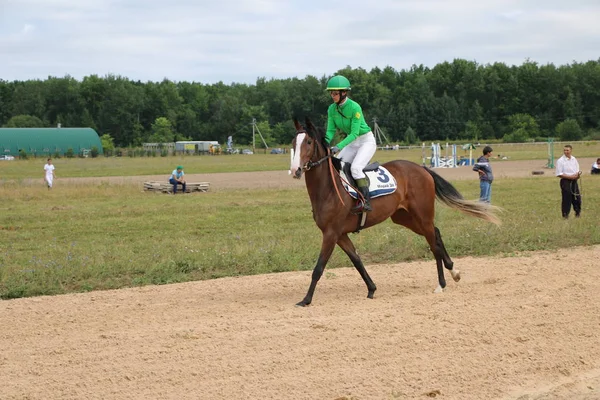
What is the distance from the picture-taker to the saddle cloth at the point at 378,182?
412 inches

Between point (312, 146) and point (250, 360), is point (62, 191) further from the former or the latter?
point (250, 360)

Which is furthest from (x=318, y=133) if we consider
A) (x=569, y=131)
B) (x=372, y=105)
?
(x=372, y=105)

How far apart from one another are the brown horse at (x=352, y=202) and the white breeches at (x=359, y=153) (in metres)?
0.34

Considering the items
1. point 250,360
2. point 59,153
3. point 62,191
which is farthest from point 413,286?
point 59,153

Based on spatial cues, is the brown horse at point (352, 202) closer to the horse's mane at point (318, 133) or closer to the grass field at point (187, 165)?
the horse's mane at point (318, 133)

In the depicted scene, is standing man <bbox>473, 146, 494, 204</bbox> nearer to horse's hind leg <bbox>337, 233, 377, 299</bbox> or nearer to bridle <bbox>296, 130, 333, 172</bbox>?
horse's hind leg <bbox>337, 233, 377, 299</bbox>

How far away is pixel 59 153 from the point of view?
91.9m

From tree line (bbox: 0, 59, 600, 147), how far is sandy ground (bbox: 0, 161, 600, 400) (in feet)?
314

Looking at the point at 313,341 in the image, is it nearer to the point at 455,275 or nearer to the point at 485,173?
the point at 455,275

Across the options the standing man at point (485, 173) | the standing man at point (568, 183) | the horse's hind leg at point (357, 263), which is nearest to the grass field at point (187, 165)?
the standing man at point (485, 173)

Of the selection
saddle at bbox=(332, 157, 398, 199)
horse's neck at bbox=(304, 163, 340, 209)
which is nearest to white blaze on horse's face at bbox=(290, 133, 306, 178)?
horse's neck at bbox=(304, 163, 340, 209)

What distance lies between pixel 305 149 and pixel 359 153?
1.25 meters

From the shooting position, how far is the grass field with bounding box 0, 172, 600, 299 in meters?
12.7

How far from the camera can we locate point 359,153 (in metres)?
10.6
